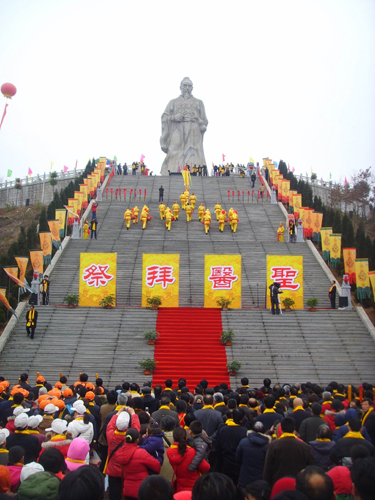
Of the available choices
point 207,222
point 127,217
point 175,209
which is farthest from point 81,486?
point 175,209

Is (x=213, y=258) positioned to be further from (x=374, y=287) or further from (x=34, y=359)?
(x=34, y=359)

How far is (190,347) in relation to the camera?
19.8m

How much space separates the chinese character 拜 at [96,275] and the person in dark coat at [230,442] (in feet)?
48.8

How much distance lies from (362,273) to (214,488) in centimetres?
2013

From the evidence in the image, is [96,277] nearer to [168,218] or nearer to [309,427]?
[168,218]

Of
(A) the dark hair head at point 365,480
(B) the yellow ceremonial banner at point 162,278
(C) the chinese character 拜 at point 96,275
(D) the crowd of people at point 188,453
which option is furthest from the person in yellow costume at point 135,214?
(A) the dark hair head at point 365,480

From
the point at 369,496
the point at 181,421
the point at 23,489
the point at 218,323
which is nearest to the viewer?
the point at 369,496

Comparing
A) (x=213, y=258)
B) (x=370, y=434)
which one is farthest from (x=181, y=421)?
(x=213, y=258)

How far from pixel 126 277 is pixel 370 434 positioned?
18911mm

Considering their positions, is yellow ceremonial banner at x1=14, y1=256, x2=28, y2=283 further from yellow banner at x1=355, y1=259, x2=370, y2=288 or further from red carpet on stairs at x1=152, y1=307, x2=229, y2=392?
yellow banner at x1=355, y1=259, x2=370, y2=288

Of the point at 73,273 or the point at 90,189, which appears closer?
the point at 73,273

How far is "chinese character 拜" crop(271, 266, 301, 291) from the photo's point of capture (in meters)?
22.5

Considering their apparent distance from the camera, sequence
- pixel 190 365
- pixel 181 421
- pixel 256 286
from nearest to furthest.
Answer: pixel 181 421, pixel 190 365, pixel 256 286

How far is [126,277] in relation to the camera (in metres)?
26.0
